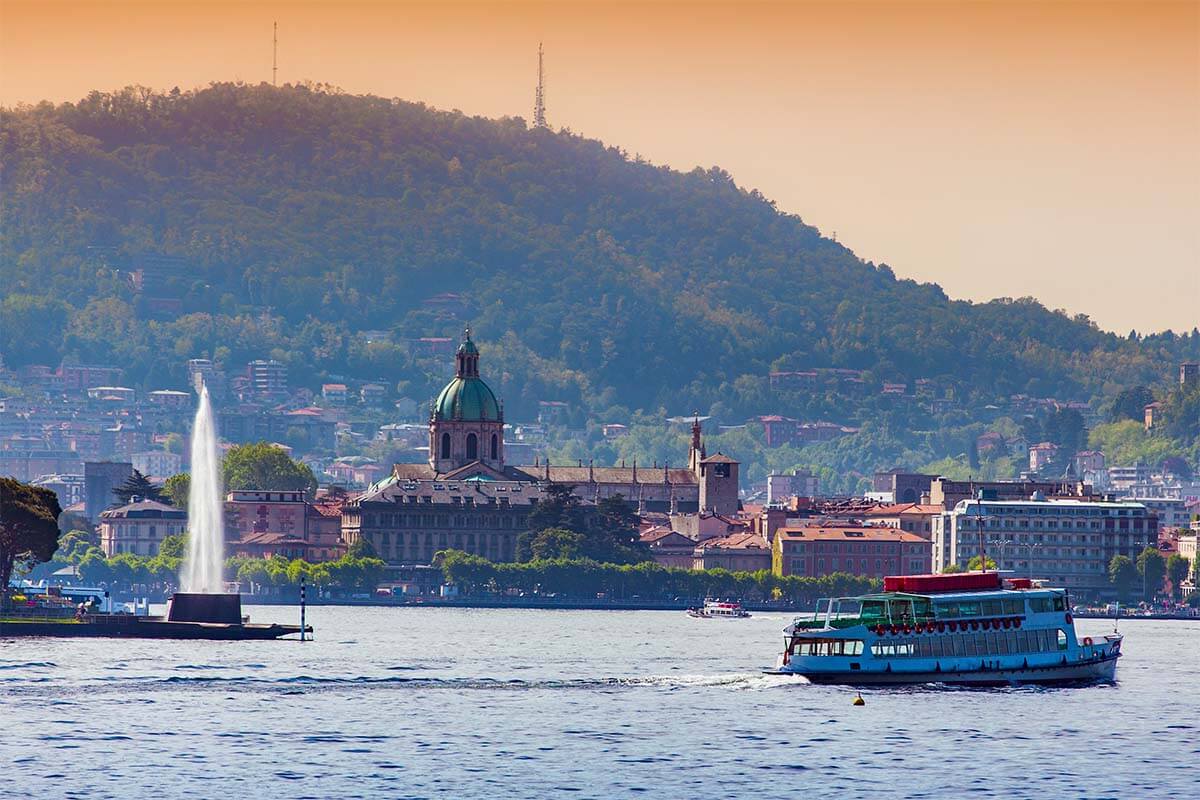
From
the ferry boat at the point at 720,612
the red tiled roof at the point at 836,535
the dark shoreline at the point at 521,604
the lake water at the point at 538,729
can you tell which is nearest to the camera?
the lake water at the point at 538,729

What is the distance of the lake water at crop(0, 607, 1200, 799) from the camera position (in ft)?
208

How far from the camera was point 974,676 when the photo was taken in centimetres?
8944

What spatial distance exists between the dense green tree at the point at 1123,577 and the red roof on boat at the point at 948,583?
91.4m

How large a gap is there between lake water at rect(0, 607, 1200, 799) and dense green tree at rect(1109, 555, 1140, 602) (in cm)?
8120

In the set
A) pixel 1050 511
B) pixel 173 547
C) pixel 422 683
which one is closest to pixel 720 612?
pixel 1050 511

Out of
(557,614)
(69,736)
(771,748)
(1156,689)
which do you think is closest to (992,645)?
(1156,689)

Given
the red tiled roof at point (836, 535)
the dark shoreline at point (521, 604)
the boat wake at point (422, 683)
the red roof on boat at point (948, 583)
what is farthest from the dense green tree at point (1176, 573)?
the boat wake at point (422, 683)

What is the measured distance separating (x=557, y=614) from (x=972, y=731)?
89853mm

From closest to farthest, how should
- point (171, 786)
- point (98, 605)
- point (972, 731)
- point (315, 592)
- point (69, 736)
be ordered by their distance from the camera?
point (171, 786) < point (69, 736) < point (972, 731) < point (98, 605) < point (315, 592)

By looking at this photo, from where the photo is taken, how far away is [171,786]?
61844 millimetres

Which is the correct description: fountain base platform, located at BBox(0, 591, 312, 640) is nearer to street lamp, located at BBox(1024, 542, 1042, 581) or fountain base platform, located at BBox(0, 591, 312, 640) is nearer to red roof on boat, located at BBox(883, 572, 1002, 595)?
red roof on boat, located at BBox(883, 572, 1002, 595)

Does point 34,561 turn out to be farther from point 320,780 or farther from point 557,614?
point 320,780

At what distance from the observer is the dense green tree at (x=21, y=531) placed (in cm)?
11294

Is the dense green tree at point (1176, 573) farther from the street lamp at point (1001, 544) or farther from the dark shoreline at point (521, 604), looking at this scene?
the dark shoreline at point (521, 604)
